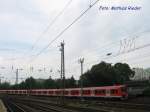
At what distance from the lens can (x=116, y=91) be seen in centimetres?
5406

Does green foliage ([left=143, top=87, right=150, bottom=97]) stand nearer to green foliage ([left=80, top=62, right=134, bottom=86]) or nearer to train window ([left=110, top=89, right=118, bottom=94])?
train window ([left=110, top=89, right=118, bottom=94])

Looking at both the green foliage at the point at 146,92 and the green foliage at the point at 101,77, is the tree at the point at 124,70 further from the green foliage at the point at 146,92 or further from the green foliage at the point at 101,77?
the green foliage at the point at 146,92

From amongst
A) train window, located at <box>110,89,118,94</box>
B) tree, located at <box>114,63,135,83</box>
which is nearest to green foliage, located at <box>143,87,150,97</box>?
train window, located at <box>110,89,118,94</box>

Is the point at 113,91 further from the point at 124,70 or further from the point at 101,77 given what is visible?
the point at 124,70

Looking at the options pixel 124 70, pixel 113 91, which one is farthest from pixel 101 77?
pixel 113 91

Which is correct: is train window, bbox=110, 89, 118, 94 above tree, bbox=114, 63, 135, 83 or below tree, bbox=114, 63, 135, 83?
below

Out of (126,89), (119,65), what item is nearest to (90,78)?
(119,65)

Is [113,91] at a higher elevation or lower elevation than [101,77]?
lower

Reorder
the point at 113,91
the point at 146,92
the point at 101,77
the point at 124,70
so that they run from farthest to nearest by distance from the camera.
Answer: the point at 124,70, the point at 101,77, the point at 146,92, the point at 113,91

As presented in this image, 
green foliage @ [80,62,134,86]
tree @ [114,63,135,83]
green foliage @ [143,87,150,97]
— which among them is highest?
tree @ [114,63,135,83]

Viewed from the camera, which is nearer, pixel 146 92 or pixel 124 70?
pixel 146 92

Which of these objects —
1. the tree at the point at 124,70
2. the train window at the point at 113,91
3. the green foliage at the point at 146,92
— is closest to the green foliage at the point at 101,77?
the tree at the point at 124,70

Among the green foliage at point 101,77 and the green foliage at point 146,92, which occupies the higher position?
the green foliage at point 101,77

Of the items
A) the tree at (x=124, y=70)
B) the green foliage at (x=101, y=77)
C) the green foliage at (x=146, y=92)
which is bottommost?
the green foliage at (x=146, y=92)
